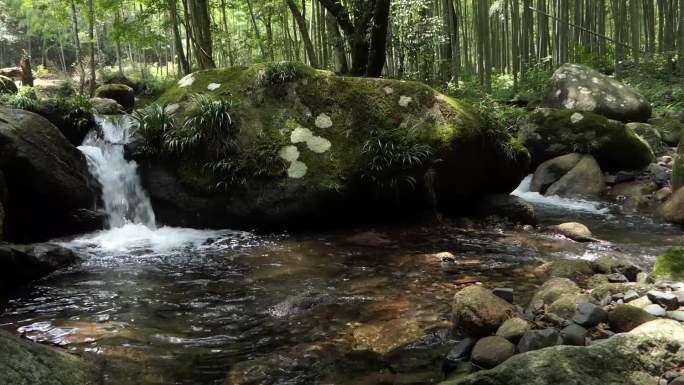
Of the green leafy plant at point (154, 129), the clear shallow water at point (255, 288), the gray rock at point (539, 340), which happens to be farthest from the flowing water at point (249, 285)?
the gray rock at point (539, 340)

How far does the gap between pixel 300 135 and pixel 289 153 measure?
38cm

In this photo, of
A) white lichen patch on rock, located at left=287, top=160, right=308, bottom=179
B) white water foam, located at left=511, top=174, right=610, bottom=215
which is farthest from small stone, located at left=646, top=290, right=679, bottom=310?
white water foam, located at left=511, top=174, right=610, bottom=215

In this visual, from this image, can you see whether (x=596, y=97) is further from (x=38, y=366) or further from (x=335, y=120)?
(x=38, y=366)

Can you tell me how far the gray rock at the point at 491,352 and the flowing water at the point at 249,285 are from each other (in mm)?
747

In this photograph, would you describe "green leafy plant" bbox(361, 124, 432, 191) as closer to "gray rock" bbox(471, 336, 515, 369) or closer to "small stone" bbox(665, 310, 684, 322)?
"gray rock" bbox(471, 336, 515, 369)

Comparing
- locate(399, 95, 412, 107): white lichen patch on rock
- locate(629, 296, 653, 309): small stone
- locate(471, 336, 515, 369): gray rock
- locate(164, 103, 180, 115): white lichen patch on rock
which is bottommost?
locate(471, 336, 515, 369): gray rock

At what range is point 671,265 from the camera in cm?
492

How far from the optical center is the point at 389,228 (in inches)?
329

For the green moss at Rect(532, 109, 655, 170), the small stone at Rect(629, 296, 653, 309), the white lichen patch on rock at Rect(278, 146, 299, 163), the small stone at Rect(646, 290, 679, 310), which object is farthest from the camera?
the green moss at Rect(532, 109, 655, 170)

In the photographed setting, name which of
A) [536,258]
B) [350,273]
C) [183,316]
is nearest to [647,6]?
[536,258]

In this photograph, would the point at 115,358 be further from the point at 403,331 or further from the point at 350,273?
the point at 350,273

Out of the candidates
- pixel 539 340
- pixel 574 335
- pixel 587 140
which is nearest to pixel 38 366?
pixel 539 340

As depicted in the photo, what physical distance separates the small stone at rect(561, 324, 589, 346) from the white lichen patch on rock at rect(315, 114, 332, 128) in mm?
5576

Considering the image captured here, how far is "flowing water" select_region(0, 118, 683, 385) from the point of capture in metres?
4.14
